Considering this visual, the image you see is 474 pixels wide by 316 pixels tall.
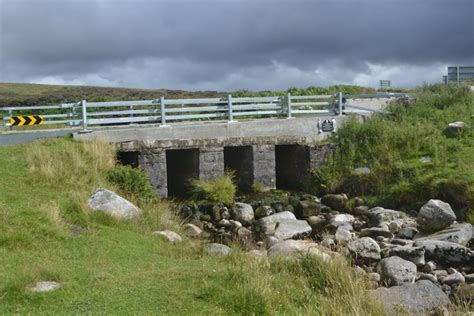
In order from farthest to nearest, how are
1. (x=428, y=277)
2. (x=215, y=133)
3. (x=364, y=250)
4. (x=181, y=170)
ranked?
(x=181, y=170)
(x=215, y=133)
(x=364, y=250)
(x=428, y=277)

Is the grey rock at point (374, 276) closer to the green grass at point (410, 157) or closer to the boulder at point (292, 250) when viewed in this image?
the boulder at point (292, 250)

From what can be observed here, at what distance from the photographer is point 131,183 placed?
16.2 metres

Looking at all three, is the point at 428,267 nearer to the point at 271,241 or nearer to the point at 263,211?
the point at 271,241

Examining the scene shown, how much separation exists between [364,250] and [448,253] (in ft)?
5.72

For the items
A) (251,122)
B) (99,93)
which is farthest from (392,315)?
(99,93)

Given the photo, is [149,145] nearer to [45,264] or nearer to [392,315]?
[45,264]

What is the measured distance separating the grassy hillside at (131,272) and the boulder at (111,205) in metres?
0.26

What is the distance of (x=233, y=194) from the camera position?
63.8 feet

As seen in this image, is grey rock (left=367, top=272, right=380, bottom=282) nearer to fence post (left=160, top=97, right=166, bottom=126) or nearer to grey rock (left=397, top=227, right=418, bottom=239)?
grey rock (left=397, top=227, right=418, bottom=239)

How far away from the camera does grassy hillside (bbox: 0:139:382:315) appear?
7.67 metres

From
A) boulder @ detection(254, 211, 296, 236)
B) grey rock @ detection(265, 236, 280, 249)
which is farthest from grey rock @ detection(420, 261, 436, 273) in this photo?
boulder @ detection(254, 211, 296, 236)

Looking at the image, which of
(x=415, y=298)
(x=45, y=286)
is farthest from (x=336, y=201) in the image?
(x=45, y=286)

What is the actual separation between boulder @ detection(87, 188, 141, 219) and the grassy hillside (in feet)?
0.87

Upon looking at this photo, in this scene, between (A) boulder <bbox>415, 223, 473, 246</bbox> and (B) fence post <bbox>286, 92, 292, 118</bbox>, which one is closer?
(A) boulder <bbox>415, 223, 473, 246</bbox>
